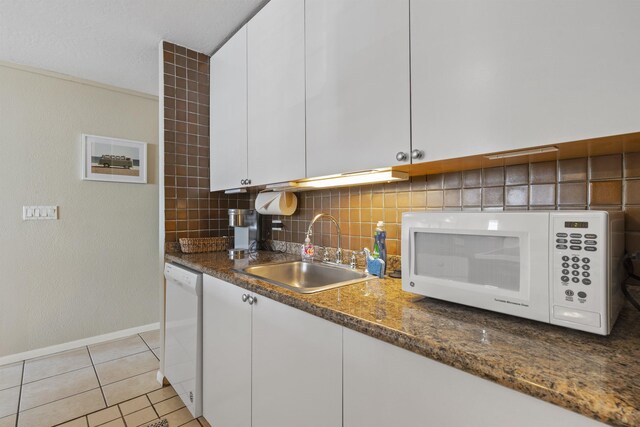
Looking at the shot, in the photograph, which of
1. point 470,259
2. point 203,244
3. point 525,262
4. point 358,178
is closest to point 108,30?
point 203,244

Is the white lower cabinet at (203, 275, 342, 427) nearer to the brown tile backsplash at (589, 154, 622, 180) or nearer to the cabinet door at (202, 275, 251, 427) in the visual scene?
the cabinet door at (202, 275, 251, 427)

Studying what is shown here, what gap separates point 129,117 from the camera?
2.88m

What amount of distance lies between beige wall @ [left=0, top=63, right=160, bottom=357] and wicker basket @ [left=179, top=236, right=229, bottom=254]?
118cm

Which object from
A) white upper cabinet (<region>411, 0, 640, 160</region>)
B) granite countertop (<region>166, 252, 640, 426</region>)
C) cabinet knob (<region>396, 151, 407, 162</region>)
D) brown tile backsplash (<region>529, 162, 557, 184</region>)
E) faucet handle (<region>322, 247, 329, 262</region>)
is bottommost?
granite countertop (<region>166, 252, 640, 426</region>)

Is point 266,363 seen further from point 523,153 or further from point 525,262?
point 523,153

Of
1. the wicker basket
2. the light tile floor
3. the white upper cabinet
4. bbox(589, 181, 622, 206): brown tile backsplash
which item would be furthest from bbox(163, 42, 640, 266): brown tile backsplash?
the light tile floor

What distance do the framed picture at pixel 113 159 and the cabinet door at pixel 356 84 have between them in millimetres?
2271

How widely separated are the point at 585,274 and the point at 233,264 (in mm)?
1472

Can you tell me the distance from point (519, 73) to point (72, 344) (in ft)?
11.6

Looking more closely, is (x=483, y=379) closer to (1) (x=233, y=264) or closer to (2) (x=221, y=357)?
(2) (x=221, y=357)

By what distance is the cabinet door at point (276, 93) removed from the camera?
4.75ft

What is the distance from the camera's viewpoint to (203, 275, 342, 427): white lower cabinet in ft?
3.05

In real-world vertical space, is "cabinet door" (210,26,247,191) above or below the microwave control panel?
above

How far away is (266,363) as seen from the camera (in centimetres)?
118
